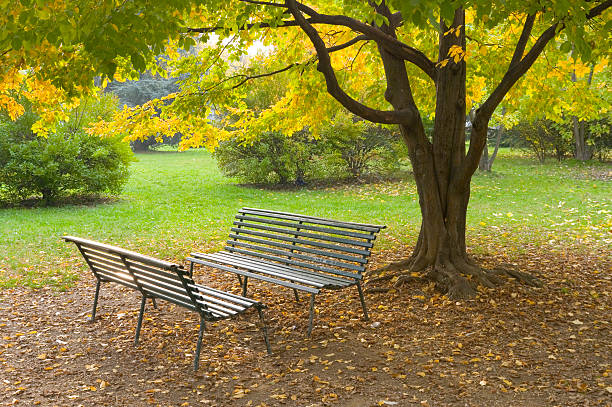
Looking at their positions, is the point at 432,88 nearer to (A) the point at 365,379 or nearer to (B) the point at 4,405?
(A) the point at 365,379

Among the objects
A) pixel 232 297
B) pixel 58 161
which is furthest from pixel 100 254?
pixel 58 161

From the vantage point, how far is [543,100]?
862 centimetres

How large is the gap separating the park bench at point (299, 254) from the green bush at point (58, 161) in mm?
9103

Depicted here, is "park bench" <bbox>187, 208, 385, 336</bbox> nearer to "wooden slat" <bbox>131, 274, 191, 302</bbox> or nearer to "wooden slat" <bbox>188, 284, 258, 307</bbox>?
"wooden slat" <bbox>188, 284, 258, 307</bbox>

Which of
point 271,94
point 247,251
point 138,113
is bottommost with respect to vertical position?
point 247,251

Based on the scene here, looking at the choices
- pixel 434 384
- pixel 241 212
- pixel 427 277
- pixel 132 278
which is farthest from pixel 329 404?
pixel 241 212

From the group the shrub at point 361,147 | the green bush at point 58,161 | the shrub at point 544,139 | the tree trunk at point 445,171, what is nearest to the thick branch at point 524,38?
the tree trunk at point 445,171

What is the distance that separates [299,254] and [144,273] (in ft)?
6.72

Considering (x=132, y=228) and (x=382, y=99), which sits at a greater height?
(x=382, y=99)

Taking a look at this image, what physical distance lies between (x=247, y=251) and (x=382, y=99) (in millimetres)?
3996

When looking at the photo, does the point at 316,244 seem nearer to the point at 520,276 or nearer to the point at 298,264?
the point at 298,264

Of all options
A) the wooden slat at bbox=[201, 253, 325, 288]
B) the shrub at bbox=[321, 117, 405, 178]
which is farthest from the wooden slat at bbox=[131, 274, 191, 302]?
the shrub at bbox=[321, 117, 405, 178]

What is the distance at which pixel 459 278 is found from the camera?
6.24m

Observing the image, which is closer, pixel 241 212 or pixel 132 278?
pixel 132 278
